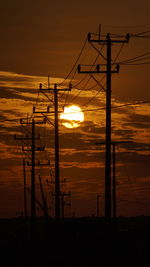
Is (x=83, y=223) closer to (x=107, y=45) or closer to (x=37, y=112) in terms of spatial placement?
(x=107, y=45)

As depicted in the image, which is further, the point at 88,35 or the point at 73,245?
the point at 73,245

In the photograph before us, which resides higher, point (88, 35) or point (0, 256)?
point (88, 35)

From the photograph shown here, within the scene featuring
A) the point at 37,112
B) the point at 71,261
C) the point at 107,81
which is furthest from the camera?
the point at 37,112

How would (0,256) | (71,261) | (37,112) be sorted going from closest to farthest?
(71,261) < (0,256) < (37,112)

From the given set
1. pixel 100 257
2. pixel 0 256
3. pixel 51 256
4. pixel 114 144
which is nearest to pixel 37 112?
pixel 114 144

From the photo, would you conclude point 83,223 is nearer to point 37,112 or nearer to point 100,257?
point 100,257

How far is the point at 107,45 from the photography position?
113 feet

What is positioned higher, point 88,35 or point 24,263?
point 88,35

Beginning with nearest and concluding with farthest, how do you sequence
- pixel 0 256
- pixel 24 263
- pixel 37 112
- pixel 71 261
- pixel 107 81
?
pixel 107 81 → pixel 71 261 → pixel 24 263 → pixel 0 256 → pixel 37 112

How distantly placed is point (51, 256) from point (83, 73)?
11476 millimetres

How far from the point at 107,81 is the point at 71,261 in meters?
10.5

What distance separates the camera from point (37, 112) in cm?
5106

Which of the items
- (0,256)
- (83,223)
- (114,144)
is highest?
(114,144)

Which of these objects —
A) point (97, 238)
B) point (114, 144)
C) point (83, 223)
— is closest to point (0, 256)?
point (83, 223)
